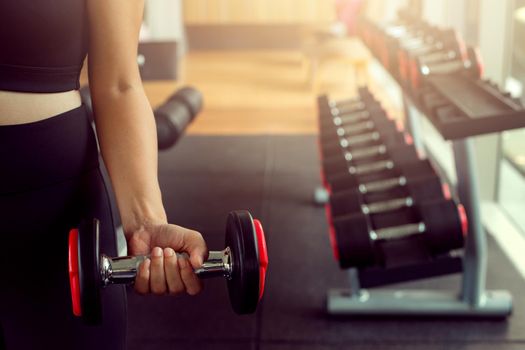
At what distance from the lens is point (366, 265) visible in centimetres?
199

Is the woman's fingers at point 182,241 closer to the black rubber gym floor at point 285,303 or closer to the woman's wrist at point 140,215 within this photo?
the woman's wrist at point 140,215

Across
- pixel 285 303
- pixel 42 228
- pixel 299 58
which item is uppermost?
pixel 42 228

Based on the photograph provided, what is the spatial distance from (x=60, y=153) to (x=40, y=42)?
15 cm

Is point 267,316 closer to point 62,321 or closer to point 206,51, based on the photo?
point 62,321

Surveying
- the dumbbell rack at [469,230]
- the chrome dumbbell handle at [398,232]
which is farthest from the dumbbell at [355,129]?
the chrome dumbbell handle at [398,232]

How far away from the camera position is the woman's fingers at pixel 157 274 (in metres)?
0.81

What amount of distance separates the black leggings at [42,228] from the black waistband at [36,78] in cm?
4

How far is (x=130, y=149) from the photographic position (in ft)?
3.28

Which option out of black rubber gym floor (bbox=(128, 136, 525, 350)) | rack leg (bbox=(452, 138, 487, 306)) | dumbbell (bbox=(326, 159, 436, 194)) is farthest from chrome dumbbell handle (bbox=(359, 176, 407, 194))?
black rubber gym floor (bbox=(128, 136, 525, 350))

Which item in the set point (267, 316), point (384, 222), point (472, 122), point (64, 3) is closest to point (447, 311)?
point (384, 222)

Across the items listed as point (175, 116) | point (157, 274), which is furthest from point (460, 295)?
point (157, 274)

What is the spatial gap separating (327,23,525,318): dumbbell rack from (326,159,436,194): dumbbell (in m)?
0.16

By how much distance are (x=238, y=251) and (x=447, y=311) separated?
153 centimetres

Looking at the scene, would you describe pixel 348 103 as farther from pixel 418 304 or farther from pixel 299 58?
pixel 299 58
